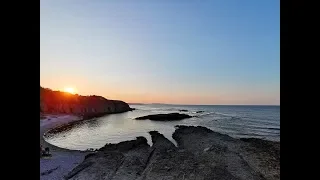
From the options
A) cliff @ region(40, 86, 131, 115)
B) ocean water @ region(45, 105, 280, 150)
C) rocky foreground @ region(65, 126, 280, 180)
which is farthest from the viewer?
cliff @ region(40, 86, 131, 115)

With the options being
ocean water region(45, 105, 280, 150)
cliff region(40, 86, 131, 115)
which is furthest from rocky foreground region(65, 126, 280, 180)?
cliff region(40, 86, 131, 115)

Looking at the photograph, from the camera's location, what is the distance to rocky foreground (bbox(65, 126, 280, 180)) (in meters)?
11.3

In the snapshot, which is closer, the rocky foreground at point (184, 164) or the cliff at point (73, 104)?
the rocky foreground at point (184, 164)

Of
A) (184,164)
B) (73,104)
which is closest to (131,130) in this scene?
(184,164)

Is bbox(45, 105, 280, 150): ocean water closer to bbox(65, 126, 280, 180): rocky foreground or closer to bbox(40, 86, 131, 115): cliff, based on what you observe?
bbox(65, 126, 280, 180): rocky foreground

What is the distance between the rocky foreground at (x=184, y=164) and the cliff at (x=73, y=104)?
32059 mm

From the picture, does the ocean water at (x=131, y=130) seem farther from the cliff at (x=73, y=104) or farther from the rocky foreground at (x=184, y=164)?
the cliff at (x=73, y=104)

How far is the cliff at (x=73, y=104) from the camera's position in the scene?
52.8 metres

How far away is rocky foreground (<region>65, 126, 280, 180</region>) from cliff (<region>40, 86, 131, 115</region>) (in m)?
32.1

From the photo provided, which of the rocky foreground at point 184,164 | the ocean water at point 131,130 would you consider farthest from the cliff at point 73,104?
the rocky foreground at point 184,164
